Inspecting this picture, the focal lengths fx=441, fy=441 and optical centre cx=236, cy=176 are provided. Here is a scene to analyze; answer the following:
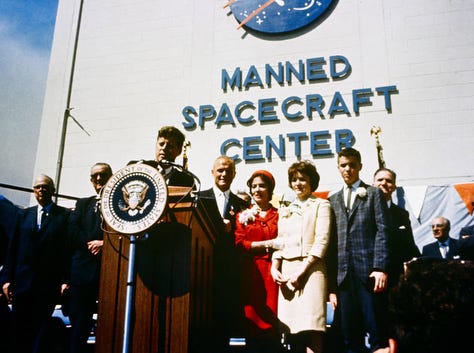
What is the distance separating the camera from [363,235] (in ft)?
8.97

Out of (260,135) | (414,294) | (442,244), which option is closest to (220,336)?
(414,294)

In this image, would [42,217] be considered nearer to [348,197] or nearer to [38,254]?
[38,254]

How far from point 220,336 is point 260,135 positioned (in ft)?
15.3

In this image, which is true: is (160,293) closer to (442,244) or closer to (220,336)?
(220,336)

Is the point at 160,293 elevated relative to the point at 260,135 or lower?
lower

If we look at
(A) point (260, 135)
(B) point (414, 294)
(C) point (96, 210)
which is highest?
(A) point (260, 135)

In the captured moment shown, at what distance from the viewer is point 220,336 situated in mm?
2607

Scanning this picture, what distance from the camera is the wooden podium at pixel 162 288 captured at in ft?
6.60

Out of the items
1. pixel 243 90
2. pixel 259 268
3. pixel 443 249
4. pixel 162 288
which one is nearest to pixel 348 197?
pixel 259 268

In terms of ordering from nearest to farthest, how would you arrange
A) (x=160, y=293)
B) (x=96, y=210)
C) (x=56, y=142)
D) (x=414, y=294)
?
(x=414, y=294) → (x=160, y=293) → (x=96, y=210) → (x=56, y=142)

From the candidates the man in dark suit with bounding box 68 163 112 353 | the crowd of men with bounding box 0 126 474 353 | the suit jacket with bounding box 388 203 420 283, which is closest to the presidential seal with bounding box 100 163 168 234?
the crowd of men with bounding box 0 126 474 353

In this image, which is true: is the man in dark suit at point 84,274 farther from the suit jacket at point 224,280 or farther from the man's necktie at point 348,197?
the man's necktie at point 348,197

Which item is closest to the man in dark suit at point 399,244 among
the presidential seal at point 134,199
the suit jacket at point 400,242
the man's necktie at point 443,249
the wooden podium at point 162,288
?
the suit jacket at point 400,242

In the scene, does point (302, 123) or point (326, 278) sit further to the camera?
point (302, 123)
